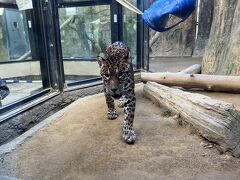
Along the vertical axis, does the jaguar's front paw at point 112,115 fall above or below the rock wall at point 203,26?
below

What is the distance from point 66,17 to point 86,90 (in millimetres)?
1221

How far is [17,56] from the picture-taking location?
177 inches

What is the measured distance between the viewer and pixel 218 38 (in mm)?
4668

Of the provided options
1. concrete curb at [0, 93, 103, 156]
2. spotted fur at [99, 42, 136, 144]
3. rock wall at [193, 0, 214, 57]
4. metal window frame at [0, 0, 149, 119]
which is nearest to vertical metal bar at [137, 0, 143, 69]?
metal window frame at [0, 0, 149, 119]

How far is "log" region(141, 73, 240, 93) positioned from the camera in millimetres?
3826

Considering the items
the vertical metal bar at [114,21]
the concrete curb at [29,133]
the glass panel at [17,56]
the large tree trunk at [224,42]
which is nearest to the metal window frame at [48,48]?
the glass panel at [17,56]

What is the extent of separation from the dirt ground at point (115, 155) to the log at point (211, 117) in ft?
0.32

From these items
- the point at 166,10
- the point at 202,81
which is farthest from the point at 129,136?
the point at 166,10

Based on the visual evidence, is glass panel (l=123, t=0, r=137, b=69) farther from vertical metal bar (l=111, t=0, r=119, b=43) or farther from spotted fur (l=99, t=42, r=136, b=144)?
spotted fur (l=99, t=42, r=136, b=144)

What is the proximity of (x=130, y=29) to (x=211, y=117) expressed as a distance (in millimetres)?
3164

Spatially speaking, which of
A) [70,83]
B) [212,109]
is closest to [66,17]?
[70,83]

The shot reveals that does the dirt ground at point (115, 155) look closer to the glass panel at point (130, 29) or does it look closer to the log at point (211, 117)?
the log at point (211, 117)

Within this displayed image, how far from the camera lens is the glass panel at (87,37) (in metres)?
4.65

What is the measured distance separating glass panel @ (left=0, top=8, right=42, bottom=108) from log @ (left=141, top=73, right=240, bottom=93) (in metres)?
1.89
